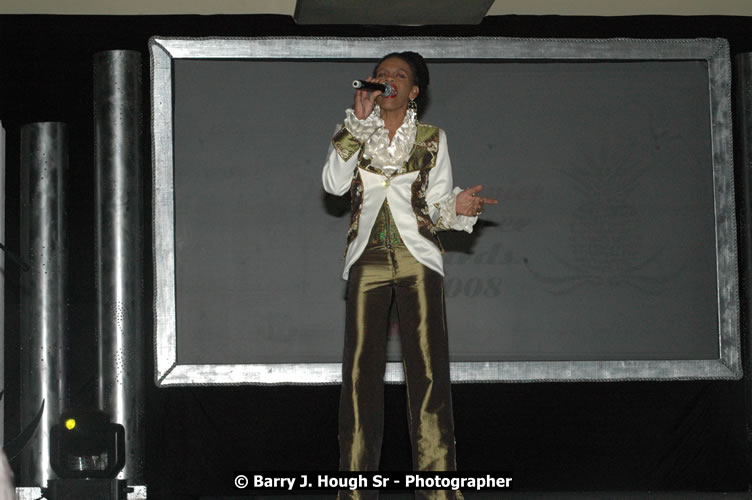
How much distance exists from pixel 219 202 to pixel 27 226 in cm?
72

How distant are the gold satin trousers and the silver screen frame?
999 millimetres

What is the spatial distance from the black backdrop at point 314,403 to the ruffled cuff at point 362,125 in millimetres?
1301

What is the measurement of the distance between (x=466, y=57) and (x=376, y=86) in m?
1.24

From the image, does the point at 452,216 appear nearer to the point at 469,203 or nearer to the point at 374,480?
the point at 469,203

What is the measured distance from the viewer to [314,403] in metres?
3.81

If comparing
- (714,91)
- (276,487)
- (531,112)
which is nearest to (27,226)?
(276,487)

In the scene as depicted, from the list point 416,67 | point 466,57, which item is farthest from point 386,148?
point 466,57

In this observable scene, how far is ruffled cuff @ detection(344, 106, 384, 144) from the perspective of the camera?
263cm

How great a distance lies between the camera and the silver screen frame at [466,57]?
141 inches

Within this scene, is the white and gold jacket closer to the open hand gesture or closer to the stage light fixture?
the open hand gesture

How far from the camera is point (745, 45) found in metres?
3.96

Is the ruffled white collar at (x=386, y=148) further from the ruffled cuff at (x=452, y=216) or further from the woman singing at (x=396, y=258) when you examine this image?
the ruffled cuff at (x=452, y=216)

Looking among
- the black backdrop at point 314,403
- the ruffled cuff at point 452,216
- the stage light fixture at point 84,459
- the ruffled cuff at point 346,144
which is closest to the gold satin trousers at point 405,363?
the ruffled cuff at point 452,216

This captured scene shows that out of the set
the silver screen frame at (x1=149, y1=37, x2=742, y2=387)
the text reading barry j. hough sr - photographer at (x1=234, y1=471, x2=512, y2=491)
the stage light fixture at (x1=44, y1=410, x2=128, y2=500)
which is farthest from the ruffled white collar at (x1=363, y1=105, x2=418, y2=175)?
the stage light fixture at (x1=44, y1=410, x2=128, y2=500)
